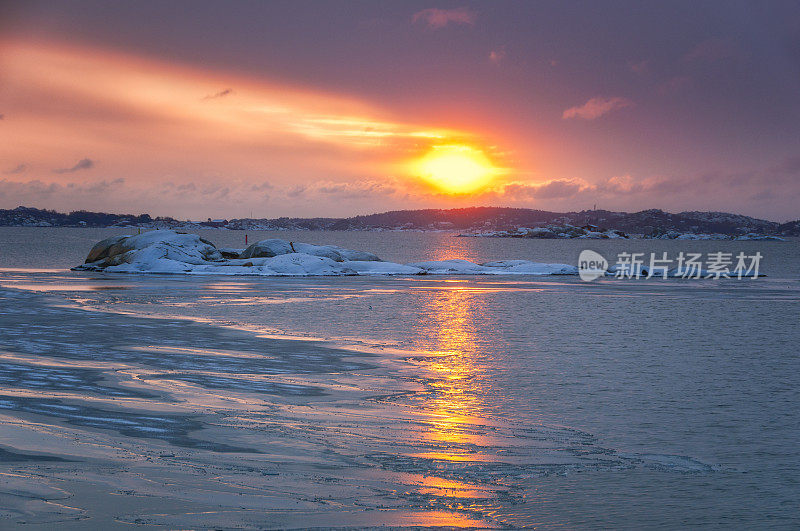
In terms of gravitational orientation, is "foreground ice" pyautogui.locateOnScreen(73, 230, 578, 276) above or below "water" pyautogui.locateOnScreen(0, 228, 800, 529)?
above

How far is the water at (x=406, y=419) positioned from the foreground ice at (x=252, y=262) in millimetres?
26925

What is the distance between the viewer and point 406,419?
982 cm

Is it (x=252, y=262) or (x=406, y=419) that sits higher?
(x=252, y=262)

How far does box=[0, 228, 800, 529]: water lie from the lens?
649 cm

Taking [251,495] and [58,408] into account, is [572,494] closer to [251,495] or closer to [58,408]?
[251,495]

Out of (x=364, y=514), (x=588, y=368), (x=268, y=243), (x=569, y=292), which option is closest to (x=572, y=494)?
(x=364, y=514)

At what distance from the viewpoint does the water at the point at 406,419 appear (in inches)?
256

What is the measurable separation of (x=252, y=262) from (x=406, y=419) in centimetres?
4362

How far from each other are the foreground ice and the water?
26925mm

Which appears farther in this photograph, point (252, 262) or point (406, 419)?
point (252, 262)

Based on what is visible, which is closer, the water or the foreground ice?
the water

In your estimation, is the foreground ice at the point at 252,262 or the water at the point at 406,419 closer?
the water at the point at 406,419

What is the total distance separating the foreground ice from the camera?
49500 mm

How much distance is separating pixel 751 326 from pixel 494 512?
19404mm
